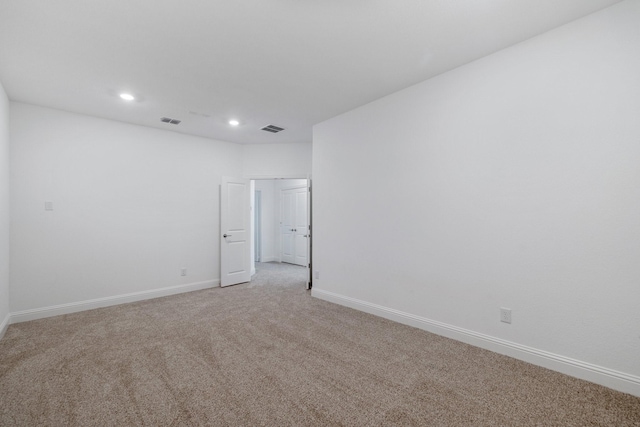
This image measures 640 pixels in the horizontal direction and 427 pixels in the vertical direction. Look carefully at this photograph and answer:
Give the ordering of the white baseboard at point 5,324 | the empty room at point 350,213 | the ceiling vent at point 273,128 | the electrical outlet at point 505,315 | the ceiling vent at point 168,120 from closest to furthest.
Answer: the empty room at point 350,213, the electrical outlet at point 505,315, the white baseboard at point 5,324, the ceiling vent at point 168,120, the ceiling vent at point 273,128

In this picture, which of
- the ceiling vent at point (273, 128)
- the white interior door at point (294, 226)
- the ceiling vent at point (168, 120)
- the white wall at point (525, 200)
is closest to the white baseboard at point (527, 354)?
the white wall at point (525, 200)

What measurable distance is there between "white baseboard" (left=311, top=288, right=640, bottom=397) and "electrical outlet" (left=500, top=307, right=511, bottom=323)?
19cm

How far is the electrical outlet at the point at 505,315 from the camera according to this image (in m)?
2.67

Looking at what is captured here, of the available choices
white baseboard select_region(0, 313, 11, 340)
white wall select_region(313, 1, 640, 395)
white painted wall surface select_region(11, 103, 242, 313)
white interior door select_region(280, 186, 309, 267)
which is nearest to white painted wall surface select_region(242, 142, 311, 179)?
white painted wall surface select_region(11, 103, 242, 313)

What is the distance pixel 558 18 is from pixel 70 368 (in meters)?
4.95

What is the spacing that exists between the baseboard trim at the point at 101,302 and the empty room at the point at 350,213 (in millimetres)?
26

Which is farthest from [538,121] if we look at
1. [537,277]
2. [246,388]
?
[246,388]

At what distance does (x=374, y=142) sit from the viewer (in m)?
3.91

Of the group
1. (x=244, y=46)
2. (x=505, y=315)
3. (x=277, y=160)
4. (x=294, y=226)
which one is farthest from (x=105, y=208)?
(x=505, y=315)

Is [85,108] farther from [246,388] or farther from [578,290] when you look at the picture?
[578,290]

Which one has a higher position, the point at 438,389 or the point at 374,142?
the point at 374,142

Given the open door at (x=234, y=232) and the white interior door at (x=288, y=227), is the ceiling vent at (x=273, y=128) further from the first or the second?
the white interior door at (x=288, y=227)

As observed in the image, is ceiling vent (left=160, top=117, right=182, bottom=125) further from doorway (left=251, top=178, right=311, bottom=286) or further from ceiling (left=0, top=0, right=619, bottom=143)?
doorway (left=251, top=178, right=311, bottom=286)

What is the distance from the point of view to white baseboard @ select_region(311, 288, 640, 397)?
6.98ft
